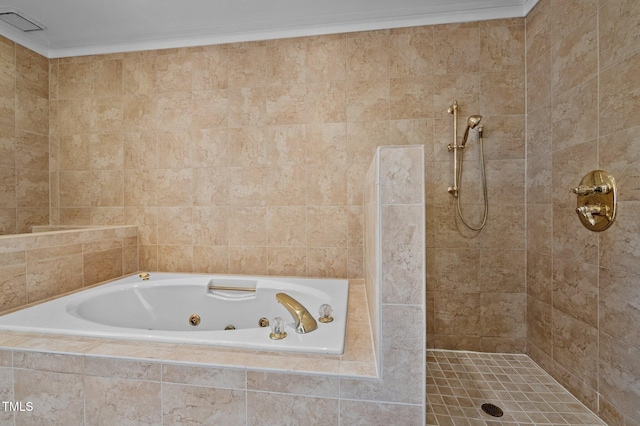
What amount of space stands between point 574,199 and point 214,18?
Result: 7.56ft

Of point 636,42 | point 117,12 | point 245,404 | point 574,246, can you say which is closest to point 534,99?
point 636,42

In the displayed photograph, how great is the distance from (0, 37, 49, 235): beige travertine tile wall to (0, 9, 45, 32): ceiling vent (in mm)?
144

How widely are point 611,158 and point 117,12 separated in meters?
2.74

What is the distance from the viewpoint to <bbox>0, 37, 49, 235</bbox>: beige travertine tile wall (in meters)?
1.92

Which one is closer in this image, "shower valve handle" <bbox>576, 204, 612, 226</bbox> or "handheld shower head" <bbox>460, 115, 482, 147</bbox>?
"shower valve handle" <bbox>576, 204, 612, 226</bbox>

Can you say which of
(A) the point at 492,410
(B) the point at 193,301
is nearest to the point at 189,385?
(B) the point at 193,301

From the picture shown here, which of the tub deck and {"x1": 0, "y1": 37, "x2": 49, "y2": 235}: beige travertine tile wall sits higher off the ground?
{"x1": 0, "y1": 37, "x2": 49, "y2": 235}: beige travertine tile wall

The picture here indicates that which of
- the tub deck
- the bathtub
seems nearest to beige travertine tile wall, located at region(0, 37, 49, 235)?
the bathtub

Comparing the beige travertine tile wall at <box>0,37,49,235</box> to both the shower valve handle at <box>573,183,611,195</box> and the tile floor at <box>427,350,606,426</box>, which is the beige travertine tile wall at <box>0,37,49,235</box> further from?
the shower valve handle at <box>573,183,611,195</box>

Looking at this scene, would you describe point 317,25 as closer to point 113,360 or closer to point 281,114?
point 281,114

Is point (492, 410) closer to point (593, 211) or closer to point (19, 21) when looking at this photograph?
point (593, 211)

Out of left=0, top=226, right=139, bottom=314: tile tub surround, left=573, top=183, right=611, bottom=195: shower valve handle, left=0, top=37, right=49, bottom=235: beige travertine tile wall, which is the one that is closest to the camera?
left=573, top=183, right=611, bottom=195: shower valve handle

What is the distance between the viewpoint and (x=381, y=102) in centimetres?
182

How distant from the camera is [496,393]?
1.33m
